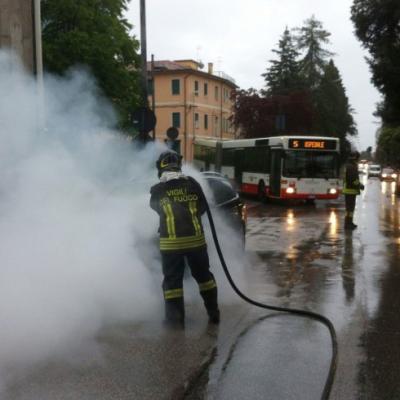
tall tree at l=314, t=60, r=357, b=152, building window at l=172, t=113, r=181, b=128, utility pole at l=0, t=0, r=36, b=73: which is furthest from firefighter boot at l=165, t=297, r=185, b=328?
tall tree at l=314, t=60, r=357, b=152

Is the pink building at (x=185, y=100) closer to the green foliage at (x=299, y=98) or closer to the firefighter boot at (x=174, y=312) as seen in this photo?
the green foliage at (x=299, y=98)

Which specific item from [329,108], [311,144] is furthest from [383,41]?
[329,108]

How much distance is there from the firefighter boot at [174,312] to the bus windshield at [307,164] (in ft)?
54.7

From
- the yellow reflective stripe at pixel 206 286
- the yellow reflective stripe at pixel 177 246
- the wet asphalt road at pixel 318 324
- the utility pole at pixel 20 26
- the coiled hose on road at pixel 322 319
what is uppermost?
the utility pole at pixel 20 26

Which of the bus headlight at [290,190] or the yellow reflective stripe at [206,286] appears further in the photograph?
the bus headlight at [290,190]

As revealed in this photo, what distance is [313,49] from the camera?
219 feet

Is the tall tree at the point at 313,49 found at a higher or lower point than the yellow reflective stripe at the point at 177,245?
higher

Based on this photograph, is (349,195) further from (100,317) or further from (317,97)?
(317,97)

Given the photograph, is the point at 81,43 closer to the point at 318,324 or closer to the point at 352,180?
the point at 352,180

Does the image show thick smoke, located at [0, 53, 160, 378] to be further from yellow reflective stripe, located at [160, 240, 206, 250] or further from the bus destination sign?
the bus destination sign

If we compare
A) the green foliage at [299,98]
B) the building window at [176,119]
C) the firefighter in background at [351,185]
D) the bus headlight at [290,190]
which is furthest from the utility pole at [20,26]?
the building window at [176,119]

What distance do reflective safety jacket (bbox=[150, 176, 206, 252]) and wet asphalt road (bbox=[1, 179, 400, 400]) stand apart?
826mm

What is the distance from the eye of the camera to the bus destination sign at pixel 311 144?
22.0 metres

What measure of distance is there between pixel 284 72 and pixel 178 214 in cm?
5365
